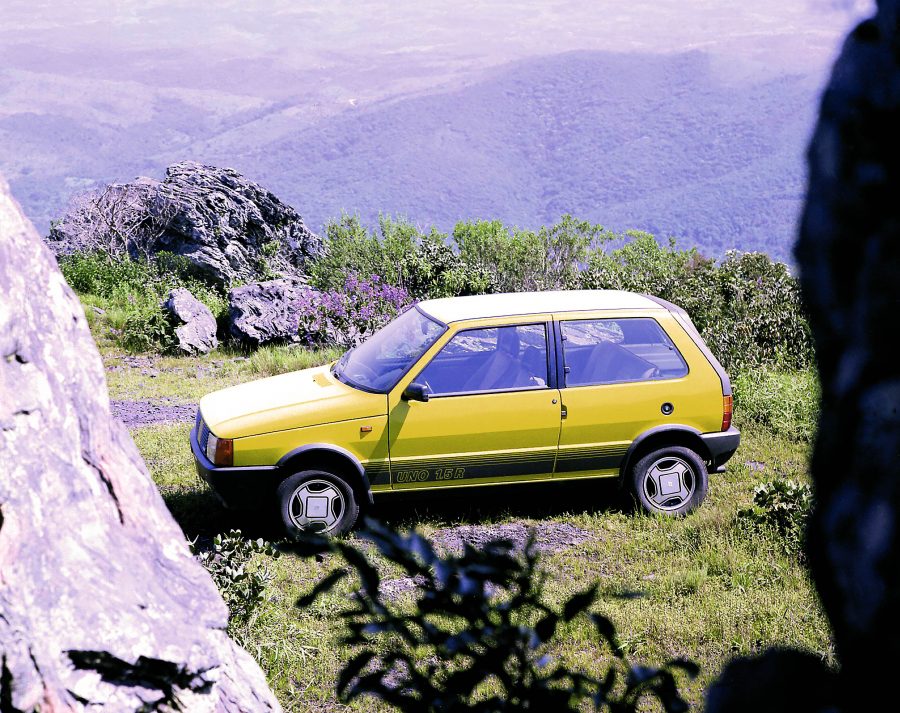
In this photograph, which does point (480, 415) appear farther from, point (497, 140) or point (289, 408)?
point (497, 140)

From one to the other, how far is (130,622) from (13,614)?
0.32 m

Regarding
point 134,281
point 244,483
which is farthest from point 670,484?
point 134,281

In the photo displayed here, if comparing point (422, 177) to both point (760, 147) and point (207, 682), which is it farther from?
point (207, 682)

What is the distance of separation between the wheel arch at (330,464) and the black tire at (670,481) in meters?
2.08

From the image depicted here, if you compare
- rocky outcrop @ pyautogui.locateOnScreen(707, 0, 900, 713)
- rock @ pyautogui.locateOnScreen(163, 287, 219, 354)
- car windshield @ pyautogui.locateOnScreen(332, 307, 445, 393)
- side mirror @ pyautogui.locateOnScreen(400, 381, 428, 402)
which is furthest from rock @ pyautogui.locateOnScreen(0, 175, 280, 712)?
rock @ pyautogui.locateOnScreen(163, 287, 219, 354)

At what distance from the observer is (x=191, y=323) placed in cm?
1505

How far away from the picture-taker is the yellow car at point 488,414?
677 cm

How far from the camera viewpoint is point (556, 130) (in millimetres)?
168375

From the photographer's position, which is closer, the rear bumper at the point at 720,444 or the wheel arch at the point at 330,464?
the wheel arch at the point at 330,464

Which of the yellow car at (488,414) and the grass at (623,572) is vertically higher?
the yellow car at (488,414)

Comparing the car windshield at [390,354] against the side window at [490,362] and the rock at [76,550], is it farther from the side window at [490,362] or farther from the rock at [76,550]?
the rock at [76,550]

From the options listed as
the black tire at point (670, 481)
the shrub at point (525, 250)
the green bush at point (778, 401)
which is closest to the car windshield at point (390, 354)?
the black tire at point (670, 481)

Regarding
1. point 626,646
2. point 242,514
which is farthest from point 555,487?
point 242,514

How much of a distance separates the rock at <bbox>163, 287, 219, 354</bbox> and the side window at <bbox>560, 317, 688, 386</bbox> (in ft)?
29.3
